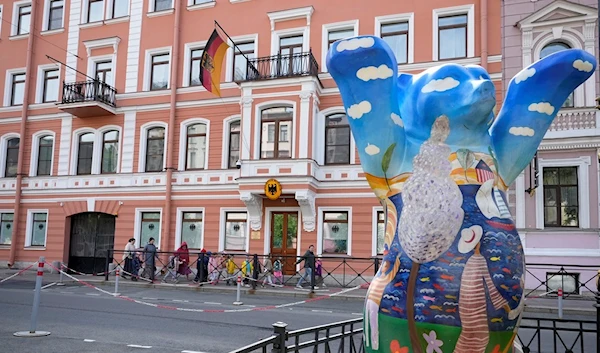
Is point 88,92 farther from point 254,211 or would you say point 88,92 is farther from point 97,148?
point 254,211

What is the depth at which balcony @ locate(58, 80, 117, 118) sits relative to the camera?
822 inches

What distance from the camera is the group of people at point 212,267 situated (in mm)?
16578

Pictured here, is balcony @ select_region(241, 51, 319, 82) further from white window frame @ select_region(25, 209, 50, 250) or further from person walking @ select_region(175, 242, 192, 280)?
white window frame @ select_region(25, 209, 50, 250)

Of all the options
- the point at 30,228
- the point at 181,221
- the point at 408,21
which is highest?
the point at 408,21

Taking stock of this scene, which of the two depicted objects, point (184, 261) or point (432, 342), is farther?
point (184, 261)

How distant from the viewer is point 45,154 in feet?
75.3

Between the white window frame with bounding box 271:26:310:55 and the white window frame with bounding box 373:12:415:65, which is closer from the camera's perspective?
the white window frame with bounding box 373:12:415:65

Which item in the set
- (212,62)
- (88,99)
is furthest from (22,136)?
(212,62)

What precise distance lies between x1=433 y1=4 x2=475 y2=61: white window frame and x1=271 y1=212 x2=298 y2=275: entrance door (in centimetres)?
752

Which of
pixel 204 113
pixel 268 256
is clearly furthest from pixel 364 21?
pixel 268 256

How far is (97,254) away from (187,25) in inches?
400

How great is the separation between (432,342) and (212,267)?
1696 centimetres

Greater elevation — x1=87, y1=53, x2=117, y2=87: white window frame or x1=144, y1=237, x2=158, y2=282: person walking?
x1=87, y1=53, x2=117, y2=87: white window frame

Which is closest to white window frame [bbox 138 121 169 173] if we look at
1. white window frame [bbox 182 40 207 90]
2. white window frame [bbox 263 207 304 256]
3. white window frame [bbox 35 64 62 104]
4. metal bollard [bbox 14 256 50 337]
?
white window frame [bbox 182 40 207 90]
